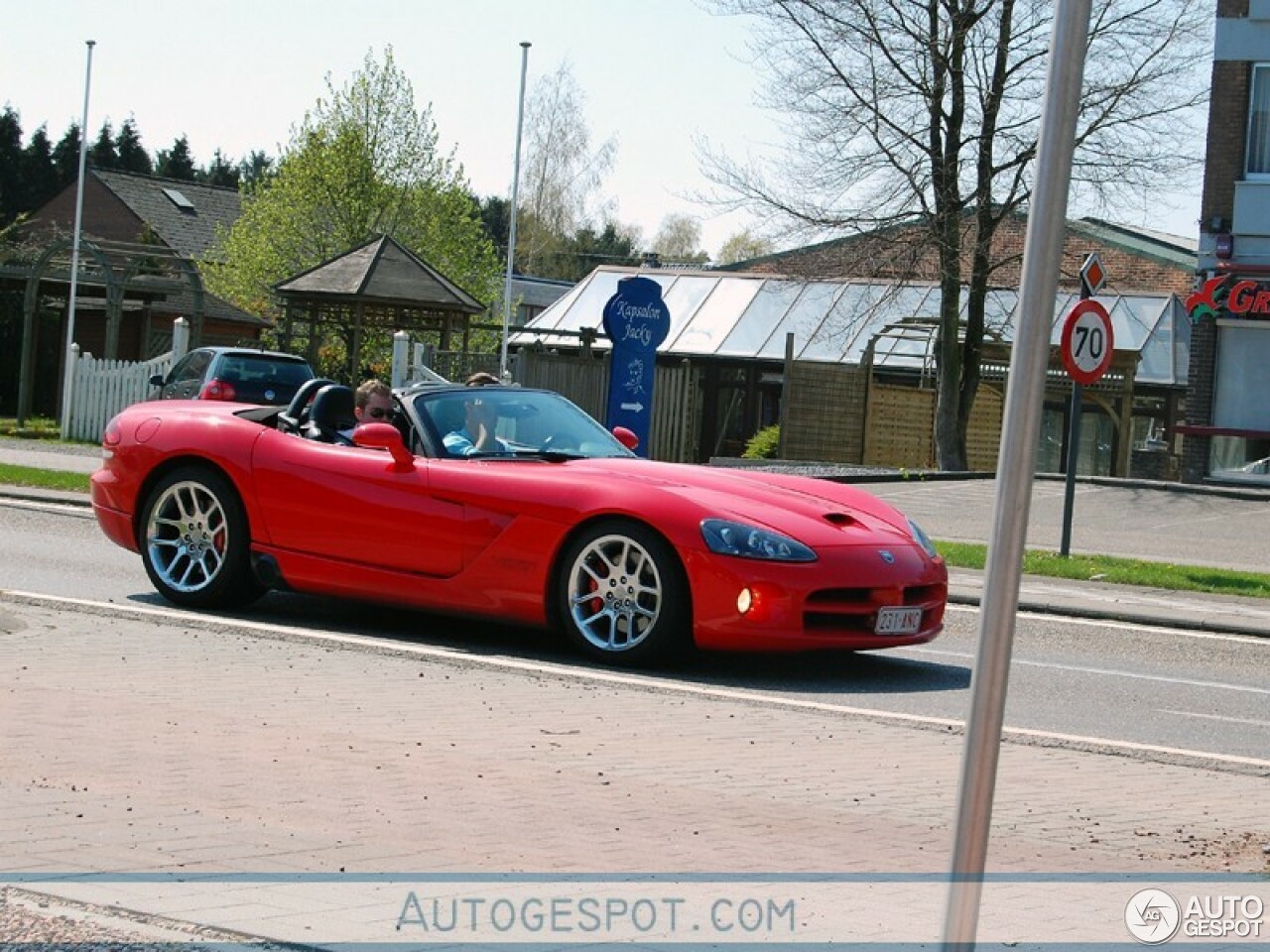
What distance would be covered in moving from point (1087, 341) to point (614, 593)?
27.9 feet

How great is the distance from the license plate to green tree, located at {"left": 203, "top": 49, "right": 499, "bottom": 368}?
1964 inches

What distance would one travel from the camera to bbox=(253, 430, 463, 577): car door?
33.0 ft

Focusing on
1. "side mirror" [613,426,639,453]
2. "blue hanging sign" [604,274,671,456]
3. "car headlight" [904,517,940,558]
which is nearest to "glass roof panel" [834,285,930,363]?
"blue hanging sign" [604,274,671,456]

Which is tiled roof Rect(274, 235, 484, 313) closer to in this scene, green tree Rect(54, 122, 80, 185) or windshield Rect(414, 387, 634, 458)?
windshield Rect(414, 387, 634, 458)

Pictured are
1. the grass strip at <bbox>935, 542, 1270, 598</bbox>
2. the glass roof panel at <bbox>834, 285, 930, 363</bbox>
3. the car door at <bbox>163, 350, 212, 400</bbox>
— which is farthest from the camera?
the glass roof panel at <bbox>834, 285, 930, 363</bbox>

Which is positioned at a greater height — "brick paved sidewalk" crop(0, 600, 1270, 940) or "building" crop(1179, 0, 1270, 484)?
"building" crop(1179, 0, 1270, 484)

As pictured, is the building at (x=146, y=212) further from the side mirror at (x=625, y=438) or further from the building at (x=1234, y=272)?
the side mirror at (x=625, y=438)

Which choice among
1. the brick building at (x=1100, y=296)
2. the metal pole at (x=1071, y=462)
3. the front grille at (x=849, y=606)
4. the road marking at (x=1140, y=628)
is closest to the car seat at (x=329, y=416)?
the front grille at (x=849, y=606)

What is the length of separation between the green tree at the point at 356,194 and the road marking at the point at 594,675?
48014 millimetres

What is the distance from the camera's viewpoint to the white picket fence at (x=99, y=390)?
107 ft

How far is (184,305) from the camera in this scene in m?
55.6

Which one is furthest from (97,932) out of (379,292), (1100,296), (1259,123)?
(1100,296)

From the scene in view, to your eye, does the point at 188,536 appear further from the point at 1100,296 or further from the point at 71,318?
the point at 1100,296

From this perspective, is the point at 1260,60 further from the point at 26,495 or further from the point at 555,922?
the point at 555,922
